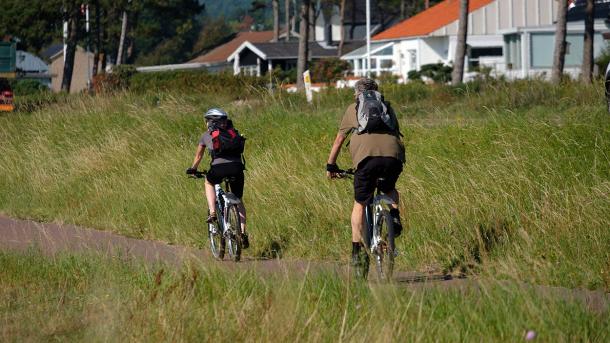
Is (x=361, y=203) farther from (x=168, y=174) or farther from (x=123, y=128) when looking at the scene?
(x=123, y=128)

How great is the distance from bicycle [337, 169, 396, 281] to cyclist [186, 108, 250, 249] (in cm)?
193

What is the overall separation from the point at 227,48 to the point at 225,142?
3024 inches

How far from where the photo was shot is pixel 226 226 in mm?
11383

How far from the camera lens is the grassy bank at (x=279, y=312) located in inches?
265

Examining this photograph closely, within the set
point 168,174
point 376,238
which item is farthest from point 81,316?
point 168,174

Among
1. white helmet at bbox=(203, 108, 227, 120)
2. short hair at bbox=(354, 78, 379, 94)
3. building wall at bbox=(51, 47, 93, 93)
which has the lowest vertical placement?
building wall at bbox=(51, 47, 93, 93)

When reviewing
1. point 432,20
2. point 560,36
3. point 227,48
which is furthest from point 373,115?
point 227,48

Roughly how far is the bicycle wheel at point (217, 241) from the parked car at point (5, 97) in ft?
58.8

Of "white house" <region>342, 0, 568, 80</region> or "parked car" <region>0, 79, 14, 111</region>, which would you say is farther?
"white house" <region>342, 0, 568, 80</region>

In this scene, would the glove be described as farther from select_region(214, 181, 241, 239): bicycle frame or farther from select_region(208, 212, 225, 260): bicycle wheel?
select_region(208, 212, 225, 260): bicycle wheel

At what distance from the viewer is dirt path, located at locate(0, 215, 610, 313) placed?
27.3 ft

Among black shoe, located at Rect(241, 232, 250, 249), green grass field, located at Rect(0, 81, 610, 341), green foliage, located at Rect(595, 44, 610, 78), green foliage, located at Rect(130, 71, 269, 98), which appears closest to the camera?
green grass field, located at Rect(0, 81, 610, 341)

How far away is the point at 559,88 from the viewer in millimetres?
21719

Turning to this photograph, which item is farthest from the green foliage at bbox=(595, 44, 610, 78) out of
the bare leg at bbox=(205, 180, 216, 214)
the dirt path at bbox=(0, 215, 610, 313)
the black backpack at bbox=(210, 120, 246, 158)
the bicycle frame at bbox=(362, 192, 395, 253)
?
the bicycle frame at bbox=(362, 192, 395, 253)
